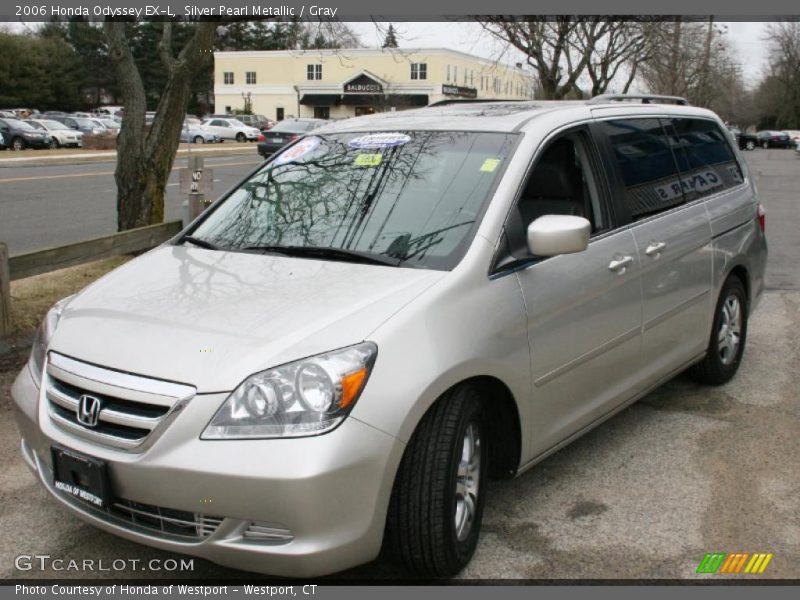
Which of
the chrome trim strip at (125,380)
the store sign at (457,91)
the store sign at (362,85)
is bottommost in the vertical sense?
the chrome trim strip at (125,380)

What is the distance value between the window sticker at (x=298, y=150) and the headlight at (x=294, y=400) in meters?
1.90

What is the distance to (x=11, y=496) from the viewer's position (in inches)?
163

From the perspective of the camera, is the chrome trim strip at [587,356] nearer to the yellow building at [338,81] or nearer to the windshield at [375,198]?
the windshield at [375,198]

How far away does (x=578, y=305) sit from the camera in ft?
13.0

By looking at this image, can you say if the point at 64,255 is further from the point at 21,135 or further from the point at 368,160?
the point at 21,135

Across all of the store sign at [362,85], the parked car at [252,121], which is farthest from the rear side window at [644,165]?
the store sign at [362,85]

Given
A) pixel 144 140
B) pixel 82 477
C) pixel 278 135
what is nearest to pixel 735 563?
pixel 82 477

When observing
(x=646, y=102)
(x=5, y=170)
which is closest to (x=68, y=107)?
(x=5, y=170)

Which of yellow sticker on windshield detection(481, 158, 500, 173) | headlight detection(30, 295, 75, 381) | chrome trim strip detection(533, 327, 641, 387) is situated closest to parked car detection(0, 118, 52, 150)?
headlight detection(30, 295, 75, 381)

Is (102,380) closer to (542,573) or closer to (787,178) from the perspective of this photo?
(542,573)

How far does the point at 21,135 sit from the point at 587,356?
40114 millimetres

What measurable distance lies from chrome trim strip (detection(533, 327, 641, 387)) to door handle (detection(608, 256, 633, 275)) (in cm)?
32

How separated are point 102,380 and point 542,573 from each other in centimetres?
180

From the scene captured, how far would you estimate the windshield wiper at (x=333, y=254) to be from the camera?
3.64m
